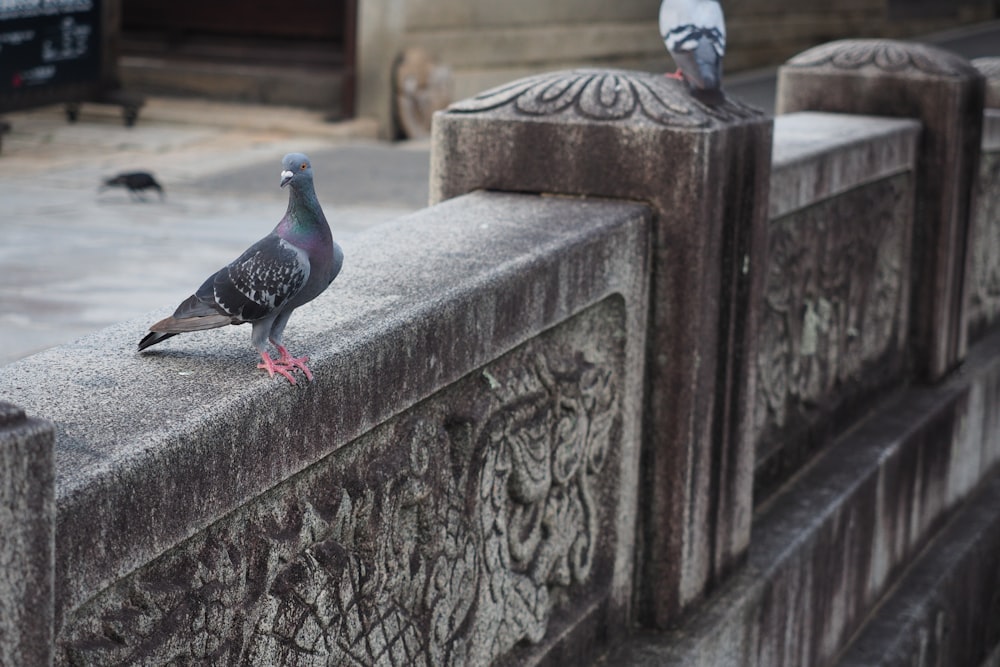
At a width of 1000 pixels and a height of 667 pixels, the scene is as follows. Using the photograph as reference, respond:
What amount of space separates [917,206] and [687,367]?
9.10 feet

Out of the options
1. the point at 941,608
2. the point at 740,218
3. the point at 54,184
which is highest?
the point at 740,218

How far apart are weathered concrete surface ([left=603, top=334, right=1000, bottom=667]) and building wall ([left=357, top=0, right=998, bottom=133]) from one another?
25.2 feet

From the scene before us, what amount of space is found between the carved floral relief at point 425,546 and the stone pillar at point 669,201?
0.19 metres

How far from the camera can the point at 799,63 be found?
6242 millimetres

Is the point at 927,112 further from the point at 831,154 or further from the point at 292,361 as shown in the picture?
the point at 292,361

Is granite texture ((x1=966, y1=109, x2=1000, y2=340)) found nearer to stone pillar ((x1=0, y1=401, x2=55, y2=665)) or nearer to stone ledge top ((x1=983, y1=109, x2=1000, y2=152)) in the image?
stone ledge top ((x1=983, y1=109, x2=1000, y2=152))

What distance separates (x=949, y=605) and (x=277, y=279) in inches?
172

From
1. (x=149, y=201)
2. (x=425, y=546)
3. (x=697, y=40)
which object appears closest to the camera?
(x=425, y=546)

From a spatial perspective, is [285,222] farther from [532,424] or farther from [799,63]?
[799,63]

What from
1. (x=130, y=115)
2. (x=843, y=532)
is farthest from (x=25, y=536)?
(x=130, y=115)

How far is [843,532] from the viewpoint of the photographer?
16.2 feet

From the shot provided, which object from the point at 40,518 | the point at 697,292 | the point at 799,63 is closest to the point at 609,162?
the point at 697,292

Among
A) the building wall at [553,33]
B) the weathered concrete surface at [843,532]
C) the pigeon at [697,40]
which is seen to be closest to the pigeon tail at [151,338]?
the weathered concrete surface at [843,532]

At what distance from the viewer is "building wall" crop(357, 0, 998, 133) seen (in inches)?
525
